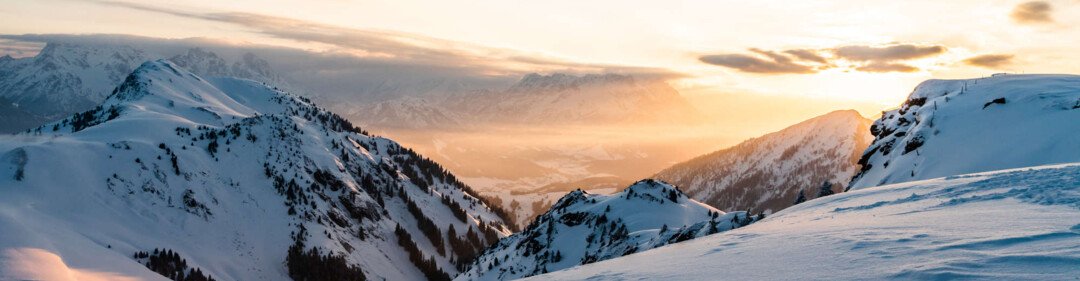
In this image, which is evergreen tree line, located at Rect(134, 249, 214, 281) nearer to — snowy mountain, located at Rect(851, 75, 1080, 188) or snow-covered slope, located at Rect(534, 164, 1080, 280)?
snow-covered slope, located at Rect(534, 164, 1080, 280)

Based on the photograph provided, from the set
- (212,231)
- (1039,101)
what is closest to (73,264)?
(212,231)

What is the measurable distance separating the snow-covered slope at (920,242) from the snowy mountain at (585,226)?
196ft

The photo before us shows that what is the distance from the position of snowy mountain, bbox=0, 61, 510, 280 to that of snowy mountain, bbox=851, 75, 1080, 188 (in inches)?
3684

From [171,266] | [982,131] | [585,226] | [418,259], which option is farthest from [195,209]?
[982,131]

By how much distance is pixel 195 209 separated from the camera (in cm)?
12825

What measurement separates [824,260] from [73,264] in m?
87.8

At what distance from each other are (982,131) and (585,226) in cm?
5733

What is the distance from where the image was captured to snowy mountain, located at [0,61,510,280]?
86688mm

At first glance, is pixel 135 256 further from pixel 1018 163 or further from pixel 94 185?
pixel 1018 163

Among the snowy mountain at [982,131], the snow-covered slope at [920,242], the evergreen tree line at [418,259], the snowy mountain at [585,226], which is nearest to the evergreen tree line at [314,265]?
the evergreen tree line at [418,259]

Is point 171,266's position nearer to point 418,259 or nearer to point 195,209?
point 195,209

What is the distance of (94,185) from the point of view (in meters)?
111

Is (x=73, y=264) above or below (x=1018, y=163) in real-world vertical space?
below

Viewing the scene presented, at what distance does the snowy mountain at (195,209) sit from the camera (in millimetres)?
86688
